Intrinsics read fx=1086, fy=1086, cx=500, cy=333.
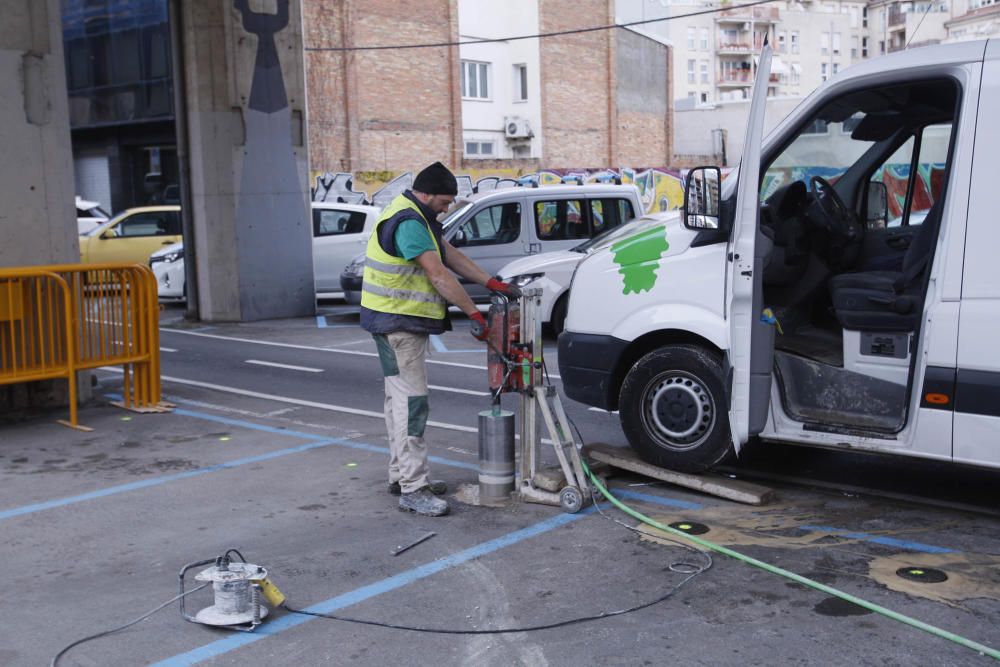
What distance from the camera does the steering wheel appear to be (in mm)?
7008

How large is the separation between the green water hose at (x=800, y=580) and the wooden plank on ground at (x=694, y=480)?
0.27 m

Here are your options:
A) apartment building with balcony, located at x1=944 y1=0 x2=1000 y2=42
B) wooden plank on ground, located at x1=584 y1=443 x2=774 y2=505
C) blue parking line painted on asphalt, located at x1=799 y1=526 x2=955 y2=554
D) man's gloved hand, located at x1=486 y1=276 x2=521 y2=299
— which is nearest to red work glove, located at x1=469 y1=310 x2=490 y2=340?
man's gloved hand, located at x1=486 y1=276 x2=521 y2=299

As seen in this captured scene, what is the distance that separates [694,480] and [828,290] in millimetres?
1529

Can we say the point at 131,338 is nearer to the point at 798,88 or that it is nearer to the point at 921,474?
the point at 921,474

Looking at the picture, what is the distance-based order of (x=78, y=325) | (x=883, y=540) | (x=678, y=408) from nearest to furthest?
(x=883, y=540), (x=678, y=408), (x=78, y=325)

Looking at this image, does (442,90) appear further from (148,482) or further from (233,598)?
(233,598)

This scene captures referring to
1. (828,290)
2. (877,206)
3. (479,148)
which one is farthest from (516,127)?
(828,290)

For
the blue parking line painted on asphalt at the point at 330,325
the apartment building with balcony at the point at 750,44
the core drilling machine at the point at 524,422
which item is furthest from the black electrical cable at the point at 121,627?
the apartment building with balcony at the point at 750,44

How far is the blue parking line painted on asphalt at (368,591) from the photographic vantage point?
4.54m

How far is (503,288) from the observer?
6270 mm

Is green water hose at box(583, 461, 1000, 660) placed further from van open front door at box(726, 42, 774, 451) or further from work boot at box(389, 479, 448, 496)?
work boot at box(389, 479, 448, 496)

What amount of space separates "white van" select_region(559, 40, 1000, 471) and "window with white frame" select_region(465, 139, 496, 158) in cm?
3881

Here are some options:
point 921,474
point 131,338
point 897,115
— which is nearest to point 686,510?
point 921,474

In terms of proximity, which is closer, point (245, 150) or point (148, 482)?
point (148, 482)
